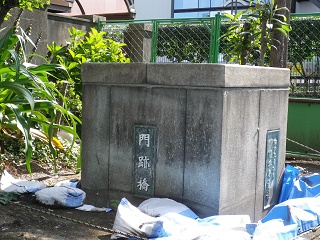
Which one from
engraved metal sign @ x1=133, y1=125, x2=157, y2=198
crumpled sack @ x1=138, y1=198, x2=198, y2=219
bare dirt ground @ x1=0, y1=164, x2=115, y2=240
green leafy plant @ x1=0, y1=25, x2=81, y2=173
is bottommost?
bare dirt ground @ x1=0, y1=164, x2=115, y2=240

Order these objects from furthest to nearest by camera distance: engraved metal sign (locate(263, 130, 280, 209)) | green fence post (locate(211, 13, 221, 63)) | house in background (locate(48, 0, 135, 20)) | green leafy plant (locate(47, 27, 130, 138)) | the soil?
house in background (locate(48, 0, 135, 20)) < green fence post (locate(211, 13, 221, 63)) < green leafy plant (locate(47, 27, 130, 138)) < engraved metal sign (locate(263, 130, 280, 209)) < the soil

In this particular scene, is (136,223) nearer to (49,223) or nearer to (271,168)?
(49,223)

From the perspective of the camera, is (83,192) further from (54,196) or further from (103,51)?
(103,51)

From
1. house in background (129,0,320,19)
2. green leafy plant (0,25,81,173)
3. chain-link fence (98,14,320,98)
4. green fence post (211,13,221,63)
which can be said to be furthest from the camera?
house in background (129,0,320,19)

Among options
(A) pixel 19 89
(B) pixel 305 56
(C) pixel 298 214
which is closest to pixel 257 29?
(B) pixel 305 56

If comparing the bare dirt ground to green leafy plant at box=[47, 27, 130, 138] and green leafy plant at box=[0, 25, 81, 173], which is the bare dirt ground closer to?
green leafy plant at box=[0, 25, 81, 173]

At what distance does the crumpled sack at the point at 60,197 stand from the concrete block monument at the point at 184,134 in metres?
0.21

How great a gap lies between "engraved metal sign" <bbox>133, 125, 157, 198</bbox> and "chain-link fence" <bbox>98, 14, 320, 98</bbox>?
11.5 ft

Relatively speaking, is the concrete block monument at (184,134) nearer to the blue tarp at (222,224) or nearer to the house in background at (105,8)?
the blue tarp at (222,224)

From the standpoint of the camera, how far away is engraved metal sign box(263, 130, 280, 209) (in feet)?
17.0

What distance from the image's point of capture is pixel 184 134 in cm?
454

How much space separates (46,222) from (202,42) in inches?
215

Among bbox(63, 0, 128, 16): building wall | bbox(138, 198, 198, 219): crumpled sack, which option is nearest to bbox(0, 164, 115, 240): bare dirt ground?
bbox(138, 198, 198, 219): crumpled sack

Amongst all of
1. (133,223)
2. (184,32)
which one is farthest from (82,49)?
(133,223)
